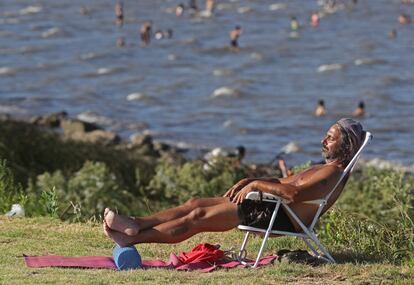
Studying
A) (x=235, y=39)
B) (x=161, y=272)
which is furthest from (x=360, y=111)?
(x=161, y=272)

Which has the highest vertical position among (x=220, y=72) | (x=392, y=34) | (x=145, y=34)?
(x=145, y=34)

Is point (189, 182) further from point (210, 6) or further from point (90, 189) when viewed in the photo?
point (210, 6)


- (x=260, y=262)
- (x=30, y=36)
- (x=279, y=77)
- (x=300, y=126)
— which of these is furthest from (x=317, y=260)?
(x=30, y=36)

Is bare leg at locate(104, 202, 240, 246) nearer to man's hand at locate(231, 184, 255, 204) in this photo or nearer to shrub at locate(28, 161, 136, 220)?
man's hand at locate(231, 184, 255, 204)

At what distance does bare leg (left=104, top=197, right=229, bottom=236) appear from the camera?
8602 mm

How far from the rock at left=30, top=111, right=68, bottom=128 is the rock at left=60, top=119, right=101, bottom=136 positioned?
0.19 metres

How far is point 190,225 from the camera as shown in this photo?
28.8 ft

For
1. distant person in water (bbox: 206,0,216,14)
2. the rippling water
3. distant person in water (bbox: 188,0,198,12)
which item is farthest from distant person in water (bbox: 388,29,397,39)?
distant person in water (bbox: 188,0,198,12)

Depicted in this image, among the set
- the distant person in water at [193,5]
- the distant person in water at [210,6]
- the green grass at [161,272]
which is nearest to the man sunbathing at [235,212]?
the green grass at [161,272]

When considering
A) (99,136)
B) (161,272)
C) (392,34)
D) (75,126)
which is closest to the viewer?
(161,272)

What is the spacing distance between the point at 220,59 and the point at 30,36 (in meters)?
8.25

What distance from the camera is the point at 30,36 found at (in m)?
42.6

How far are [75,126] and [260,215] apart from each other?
1726cm

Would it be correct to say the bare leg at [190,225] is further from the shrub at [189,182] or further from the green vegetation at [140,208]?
the shrub at [189,182]
